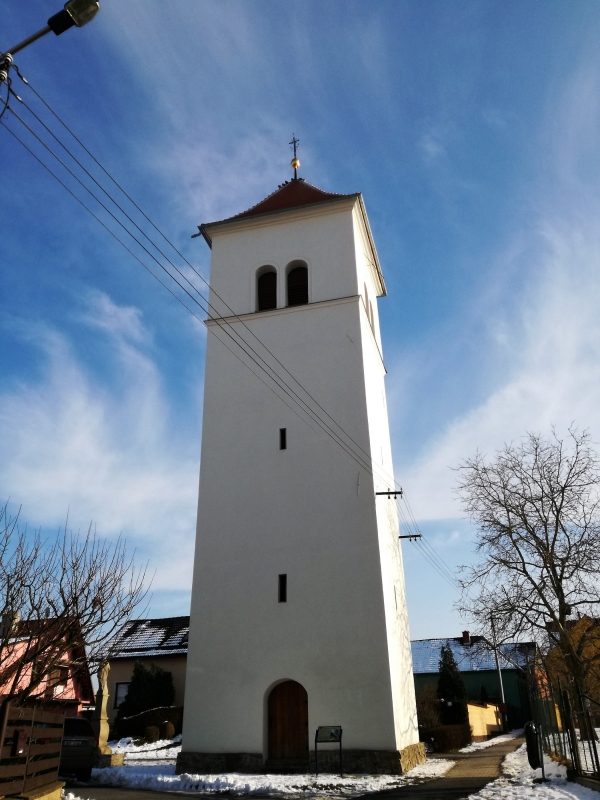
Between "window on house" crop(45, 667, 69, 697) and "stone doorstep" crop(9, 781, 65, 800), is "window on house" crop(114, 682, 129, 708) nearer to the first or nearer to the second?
"window on house" crop(45, 667, 69, 697)

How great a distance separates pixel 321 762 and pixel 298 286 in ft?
47.0

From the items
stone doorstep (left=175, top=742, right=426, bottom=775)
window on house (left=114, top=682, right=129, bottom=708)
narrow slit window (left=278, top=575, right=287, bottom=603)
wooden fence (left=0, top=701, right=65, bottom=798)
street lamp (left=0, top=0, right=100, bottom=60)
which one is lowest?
stone doorstep (left=175, top=742, right=426, bottom=775)

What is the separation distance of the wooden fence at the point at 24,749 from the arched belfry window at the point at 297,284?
15.6m

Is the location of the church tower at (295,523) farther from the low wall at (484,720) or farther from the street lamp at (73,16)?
the low wall at (484,720)

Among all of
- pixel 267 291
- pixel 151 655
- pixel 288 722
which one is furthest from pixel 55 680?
pixel 151 655

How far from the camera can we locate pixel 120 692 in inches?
1326

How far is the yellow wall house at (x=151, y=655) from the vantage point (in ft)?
109

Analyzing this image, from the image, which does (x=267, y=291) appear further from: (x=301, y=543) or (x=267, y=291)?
(x=301, y=543)

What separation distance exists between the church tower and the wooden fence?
817 cm

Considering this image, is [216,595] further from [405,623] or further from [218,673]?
[405,623]

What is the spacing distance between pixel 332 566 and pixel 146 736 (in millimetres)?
16523

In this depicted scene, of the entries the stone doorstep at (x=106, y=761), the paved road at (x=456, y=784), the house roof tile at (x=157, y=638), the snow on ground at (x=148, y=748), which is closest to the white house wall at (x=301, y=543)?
the paved road at (x=456, y=784)

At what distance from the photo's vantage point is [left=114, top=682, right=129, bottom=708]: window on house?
33.3 m

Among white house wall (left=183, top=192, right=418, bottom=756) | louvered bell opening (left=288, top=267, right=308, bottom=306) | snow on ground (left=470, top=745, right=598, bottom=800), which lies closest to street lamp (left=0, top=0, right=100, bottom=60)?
snow on ground (left=470, top=745, right=598, bottom=800)
